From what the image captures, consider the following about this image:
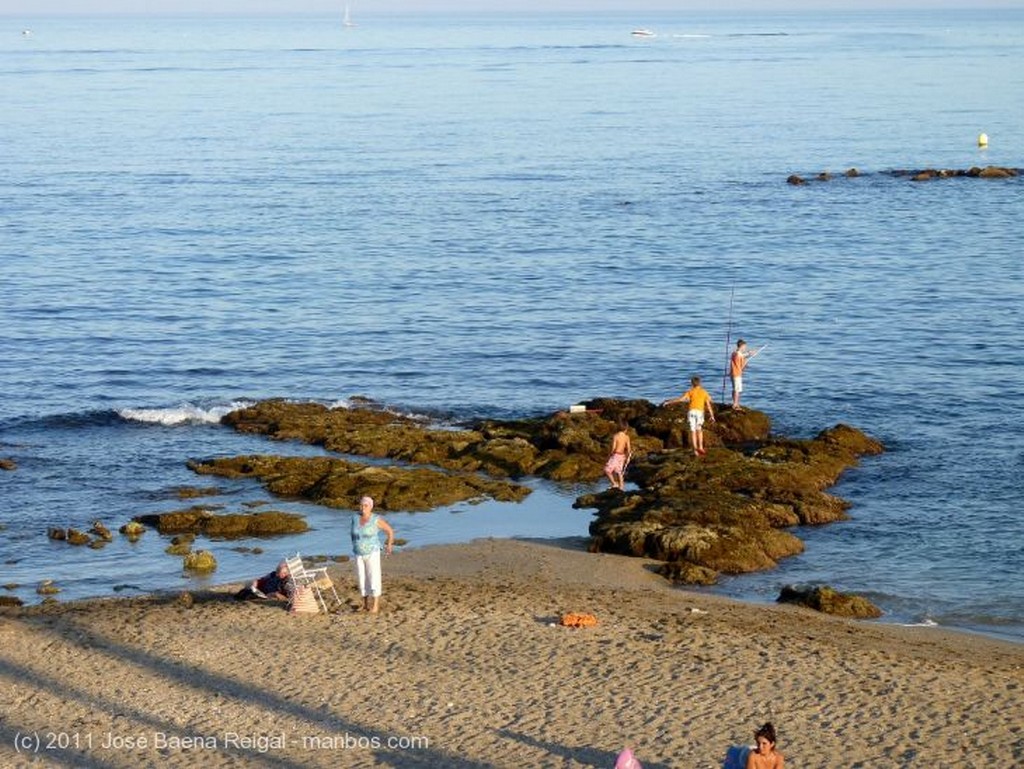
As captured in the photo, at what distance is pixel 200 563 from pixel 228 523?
2.13 metres

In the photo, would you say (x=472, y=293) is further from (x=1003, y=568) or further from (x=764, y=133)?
(x=764, y=133)

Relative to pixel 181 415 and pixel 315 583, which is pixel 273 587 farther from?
pixel 181 415

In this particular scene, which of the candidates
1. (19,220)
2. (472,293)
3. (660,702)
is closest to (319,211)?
(19,220)

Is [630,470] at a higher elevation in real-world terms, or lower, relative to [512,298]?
higher

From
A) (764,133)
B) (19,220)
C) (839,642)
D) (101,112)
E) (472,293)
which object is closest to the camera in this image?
(839,642)

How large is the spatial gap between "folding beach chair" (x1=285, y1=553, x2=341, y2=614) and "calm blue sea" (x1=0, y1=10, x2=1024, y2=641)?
2.86 metres

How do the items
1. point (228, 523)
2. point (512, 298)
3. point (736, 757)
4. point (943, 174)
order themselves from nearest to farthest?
point (736, 757), point (228, 523), point (512, 298), point (943, 174)

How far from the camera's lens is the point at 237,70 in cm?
15738

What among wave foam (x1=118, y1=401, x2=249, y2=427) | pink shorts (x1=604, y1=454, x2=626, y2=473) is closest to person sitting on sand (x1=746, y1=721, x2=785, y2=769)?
pink shorts (x1=604, y1=454, x2=626, y2=473)

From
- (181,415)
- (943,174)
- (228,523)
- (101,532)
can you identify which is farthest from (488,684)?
(943,174)

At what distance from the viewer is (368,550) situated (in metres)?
19.9

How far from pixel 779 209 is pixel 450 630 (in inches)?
1896

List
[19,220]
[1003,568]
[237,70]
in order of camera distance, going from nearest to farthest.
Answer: [1003,568] → [19,220] → [237,70]

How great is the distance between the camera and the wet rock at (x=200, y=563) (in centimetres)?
2402
